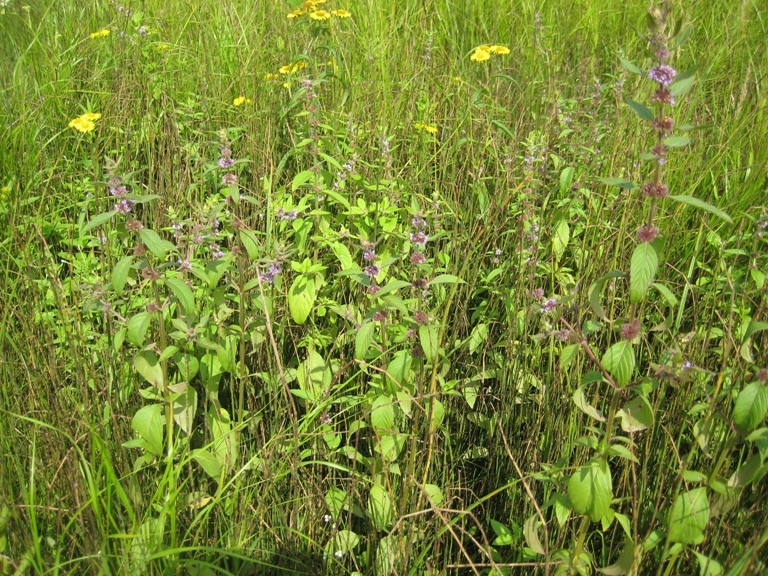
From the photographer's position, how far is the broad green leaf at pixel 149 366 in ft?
5.49

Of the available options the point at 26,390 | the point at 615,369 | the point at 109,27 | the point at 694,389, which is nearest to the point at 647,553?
the point at 694,389

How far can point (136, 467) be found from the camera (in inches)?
65.0

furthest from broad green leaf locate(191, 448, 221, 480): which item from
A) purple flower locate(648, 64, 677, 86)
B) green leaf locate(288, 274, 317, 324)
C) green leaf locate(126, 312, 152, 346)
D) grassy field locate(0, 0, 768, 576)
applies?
purple flower locate(648, 64, 677, 86)

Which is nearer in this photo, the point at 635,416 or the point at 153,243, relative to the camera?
the point at 635,416

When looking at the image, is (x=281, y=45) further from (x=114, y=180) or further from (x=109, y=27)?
(x=114, y=180)

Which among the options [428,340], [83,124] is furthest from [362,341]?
[83,124]

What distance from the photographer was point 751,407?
4.43ft

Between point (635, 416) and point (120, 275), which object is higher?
point (120, 275)

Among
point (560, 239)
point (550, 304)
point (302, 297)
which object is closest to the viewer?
point (550, 304)

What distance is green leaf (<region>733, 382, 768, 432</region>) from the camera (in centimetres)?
135

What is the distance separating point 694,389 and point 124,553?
137 centimetres

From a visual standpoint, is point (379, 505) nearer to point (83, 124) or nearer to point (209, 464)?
point (209, 464)

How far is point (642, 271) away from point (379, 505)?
2.88 feet

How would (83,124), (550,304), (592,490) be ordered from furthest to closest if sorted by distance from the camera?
(83,124) < (550,304) < (592,490)
